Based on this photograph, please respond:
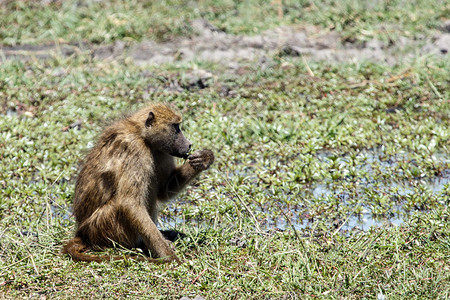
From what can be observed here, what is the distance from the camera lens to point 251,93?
27.7ft

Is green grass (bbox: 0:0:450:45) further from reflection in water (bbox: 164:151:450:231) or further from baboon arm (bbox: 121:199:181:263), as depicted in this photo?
baboon arm (bbox: 121:199:181:263)

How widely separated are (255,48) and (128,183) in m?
5.80

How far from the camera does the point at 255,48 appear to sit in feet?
33.3

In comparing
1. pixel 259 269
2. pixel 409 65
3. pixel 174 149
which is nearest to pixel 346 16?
pixel 409 65

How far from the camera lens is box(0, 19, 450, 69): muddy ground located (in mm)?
9711

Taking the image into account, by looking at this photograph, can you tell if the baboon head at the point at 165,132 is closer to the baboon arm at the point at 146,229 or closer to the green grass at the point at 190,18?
the baboon arm at the point at 146,229

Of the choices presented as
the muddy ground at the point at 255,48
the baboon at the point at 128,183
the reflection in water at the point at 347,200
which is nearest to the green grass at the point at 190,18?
the muddy ground at the point at 255,48

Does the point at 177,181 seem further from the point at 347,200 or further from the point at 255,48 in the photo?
the point at 255,48

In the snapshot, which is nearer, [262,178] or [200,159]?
[200,159]

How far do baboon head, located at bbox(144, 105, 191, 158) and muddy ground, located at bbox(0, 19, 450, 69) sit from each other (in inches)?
170

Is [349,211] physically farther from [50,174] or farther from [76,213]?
[50,174]

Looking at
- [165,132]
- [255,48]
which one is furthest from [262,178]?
[255,48]

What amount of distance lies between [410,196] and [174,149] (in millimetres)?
2220

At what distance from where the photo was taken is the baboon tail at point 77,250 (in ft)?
15.3
